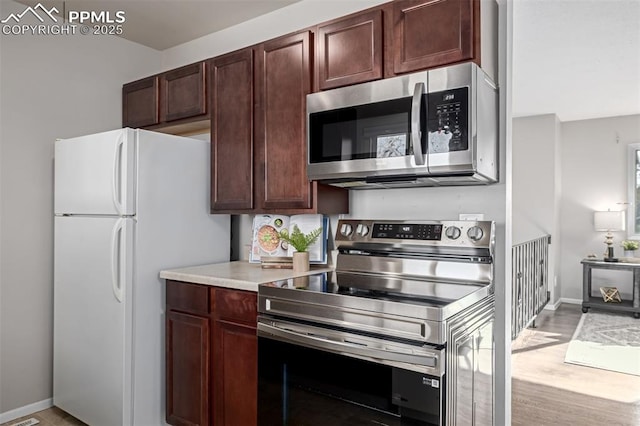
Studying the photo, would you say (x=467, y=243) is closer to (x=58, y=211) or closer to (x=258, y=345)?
(x=258, y=345)

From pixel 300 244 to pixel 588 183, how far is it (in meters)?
5.41

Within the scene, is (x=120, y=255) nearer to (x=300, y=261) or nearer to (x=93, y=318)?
(x=93, y=318)

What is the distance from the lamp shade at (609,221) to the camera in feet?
18.4

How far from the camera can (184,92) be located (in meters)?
2.92

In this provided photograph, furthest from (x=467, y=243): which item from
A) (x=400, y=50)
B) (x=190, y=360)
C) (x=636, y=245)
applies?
(x=636, y=245)

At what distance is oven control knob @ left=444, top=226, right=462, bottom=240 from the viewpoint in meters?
2.00

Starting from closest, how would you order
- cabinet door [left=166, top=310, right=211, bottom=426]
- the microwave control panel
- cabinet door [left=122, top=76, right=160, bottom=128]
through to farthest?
the microwave control panel, cabinet door [left=166, top=310, right=211, bottom=426], cabinet door [left=122, top=76, right=160, bottom=128]

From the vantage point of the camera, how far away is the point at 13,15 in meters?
2.73

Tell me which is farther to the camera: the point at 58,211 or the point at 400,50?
the point at 58,211

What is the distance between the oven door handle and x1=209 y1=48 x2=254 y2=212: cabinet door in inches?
34.9

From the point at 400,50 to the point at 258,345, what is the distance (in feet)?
4.88

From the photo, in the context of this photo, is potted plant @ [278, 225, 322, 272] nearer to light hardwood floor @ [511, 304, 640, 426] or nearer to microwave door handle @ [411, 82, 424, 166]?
microwave door handle @ [411, 82, 424, 166]

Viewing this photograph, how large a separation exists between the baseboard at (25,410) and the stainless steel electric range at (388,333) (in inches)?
70.6

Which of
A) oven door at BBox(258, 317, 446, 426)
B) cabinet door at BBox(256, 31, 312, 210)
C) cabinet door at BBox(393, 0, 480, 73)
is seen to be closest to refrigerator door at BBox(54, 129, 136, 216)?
cabinet door at BBox(256, 31, 312, 210)
